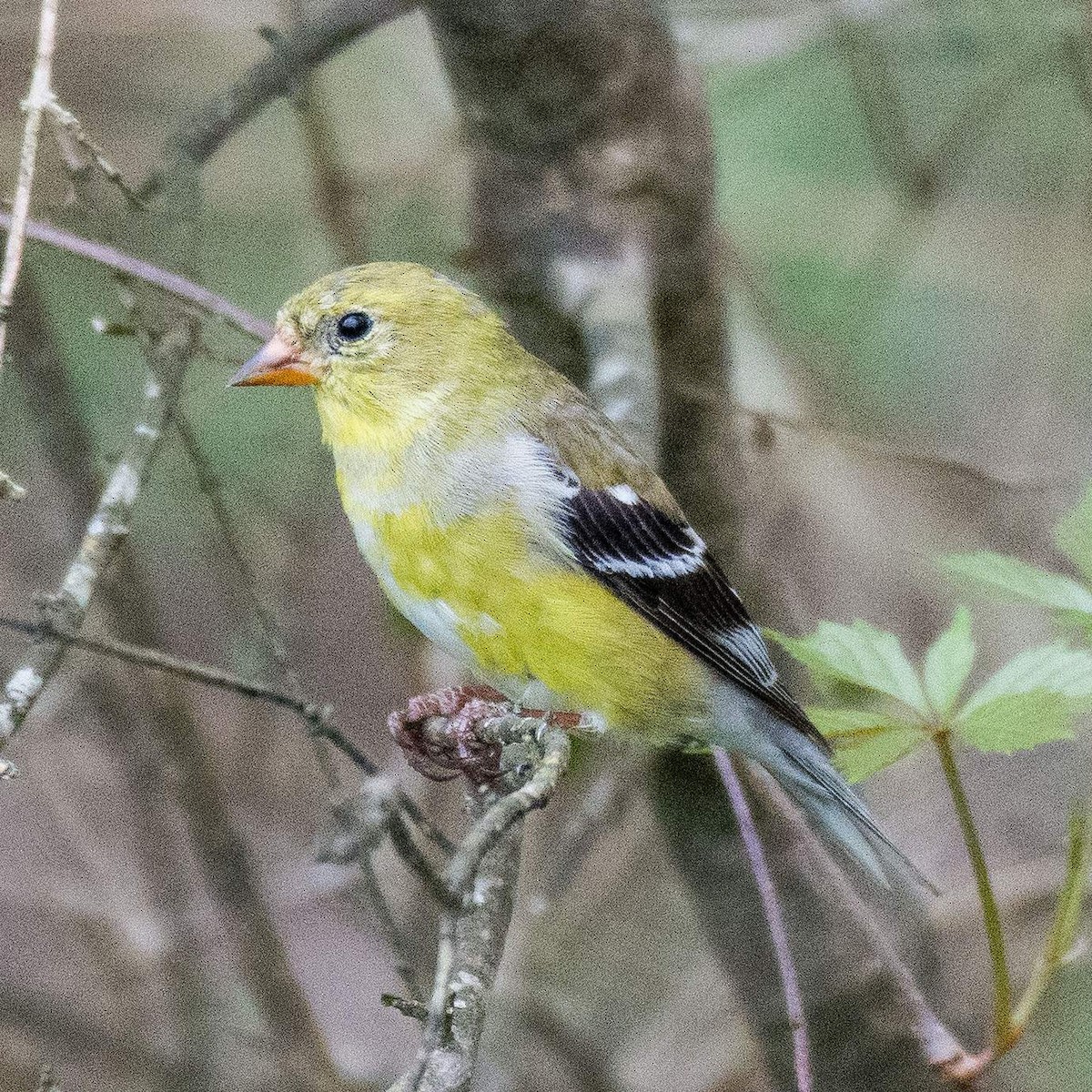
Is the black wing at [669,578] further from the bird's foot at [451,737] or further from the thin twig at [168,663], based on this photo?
the thin twig at [168,663]

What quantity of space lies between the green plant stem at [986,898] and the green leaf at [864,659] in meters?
0.08

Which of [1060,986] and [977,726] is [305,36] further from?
[1060,986]

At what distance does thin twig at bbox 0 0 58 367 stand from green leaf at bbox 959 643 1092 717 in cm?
167

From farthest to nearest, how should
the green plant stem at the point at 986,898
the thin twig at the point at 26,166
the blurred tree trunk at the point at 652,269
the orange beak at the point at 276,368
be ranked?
the blurred tree trunk at the point at 652,269
the orange beak at the point at 276,368
the green plant stem at the point at 986,898
the thin twig at the point at 26,166

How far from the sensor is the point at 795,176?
5.74 metres

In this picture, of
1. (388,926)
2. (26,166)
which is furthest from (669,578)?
(26,166)

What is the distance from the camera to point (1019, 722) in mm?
2391

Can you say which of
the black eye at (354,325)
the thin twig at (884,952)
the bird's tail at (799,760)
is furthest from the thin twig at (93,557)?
the thin twig at (884,952)

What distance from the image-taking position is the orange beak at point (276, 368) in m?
3.05

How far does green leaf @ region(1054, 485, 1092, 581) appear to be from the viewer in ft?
8.55

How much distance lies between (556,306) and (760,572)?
2.81 ft

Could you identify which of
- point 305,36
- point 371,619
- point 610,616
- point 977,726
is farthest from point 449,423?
point 371,619

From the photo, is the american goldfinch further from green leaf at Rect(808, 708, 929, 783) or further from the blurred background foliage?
the blurred background foliage

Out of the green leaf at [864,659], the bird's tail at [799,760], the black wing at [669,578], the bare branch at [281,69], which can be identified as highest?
the bare branch at [281,69]
